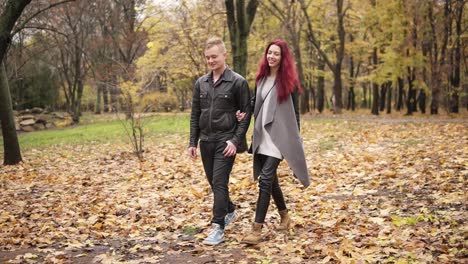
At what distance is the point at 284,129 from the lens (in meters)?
4.98

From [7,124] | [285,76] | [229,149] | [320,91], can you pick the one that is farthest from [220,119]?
[320,91]

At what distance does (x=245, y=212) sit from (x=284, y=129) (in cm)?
189

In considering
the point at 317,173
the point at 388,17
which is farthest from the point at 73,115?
the point at 317,173

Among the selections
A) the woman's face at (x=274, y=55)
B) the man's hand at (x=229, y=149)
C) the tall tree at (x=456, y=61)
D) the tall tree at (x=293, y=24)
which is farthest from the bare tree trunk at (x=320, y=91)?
the man's hand at (x=229, y=149)

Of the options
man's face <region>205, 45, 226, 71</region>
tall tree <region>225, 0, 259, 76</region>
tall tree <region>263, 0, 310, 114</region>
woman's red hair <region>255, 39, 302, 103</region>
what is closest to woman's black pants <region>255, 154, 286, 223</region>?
woman's red hair <region>255, 39, 302, 103</region>

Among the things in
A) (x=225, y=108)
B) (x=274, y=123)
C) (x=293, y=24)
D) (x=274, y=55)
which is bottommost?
(x=274, y=123)

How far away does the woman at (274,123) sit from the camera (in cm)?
493

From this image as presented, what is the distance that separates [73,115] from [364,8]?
2291 cm

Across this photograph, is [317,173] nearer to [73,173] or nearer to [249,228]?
[249,228]

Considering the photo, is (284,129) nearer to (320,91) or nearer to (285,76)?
(285,76)

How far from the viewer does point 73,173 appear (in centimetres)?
1112

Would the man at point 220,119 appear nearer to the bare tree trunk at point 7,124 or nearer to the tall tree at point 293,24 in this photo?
the bare tree trunk at point 7,124

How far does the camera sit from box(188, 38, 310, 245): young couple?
4.94 metres

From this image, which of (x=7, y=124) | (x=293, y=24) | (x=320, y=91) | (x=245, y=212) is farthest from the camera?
(x=320, y=91)
